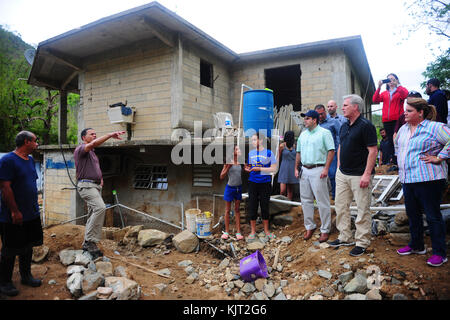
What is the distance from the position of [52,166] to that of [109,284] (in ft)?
22.4

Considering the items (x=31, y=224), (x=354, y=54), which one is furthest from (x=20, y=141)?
(x=354, y=54)

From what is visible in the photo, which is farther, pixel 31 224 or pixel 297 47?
pixel 297 47

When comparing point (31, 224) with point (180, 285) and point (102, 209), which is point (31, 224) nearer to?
point (102, 209)

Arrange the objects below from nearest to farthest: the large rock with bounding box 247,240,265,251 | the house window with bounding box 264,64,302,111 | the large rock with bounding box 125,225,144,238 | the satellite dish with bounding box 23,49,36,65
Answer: the large rock with bounding box 247,240,265,251 → the large rock with bounding box 125,225,144,238 → the satellite dish with bounding box 23,49,36,65 → the house window with bounding box 264,64,302,111

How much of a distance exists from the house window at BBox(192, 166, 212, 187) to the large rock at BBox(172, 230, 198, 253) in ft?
8.51

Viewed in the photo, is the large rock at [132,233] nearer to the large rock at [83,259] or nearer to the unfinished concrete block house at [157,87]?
the large rock at [83,259]

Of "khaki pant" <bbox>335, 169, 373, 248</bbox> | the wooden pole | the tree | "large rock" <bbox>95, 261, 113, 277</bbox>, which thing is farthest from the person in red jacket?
the tree

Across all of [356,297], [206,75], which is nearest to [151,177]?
[206,75]

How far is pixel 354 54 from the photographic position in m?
9.15

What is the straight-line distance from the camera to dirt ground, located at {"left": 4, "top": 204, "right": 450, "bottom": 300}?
2.85 meters

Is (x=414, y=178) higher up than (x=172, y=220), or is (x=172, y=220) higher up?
(x=414, y=178)

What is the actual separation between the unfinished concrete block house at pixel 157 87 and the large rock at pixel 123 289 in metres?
4.34

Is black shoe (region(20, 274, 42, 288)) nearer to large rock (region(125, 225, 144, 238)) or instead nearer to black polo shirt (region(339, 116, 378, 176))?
large rock (region(125, 225, 144, 238))

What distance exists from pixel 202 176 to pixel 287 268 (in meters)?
4.42
